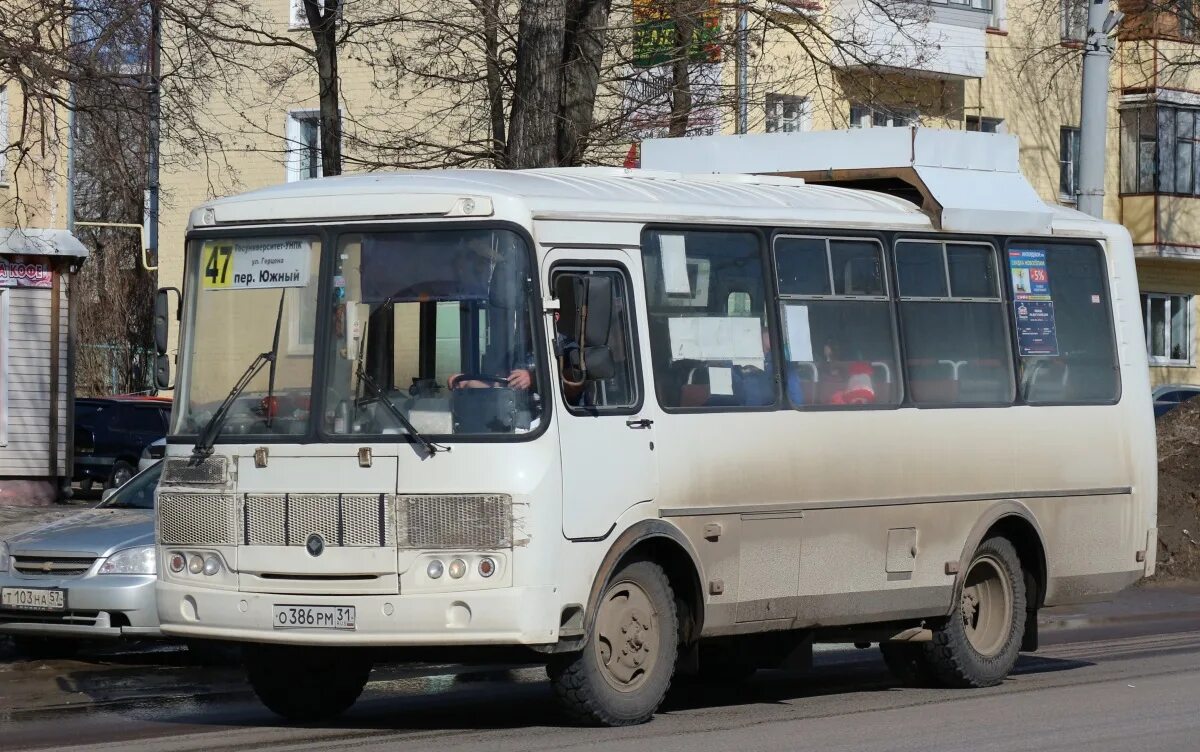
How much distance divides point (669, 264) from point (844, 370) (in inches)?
57.7

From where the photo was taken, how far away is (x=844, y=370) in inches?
437

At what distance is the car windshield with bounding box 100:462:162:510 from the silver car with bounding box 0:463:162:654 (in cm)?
106

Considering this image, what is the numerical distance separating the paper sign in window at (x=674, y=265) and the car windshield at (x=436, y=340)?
107 cm

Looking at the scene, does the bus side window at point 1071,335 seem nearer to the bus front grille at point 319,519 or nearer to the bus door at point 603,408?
the bus door at point 603,408

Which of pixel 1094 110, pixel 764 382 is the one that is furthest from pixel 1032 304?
pixel 1094 110

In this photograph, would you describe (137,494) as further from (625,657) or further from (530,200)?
(530,200)

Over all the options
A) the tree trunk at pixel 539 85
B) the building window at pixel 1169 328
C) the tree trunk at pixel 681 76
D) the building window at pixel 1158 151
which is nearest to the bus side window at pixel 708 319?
the tree trunk at pixel 539 85

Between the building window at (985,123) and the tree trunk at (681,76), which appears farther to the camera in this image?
the building window at (985,123)

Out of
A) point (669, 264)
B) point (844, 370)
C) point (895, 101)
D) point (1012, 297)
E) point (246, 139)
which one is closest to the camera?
point (669, 264)

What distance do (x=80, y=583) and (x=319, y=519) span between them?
426cm

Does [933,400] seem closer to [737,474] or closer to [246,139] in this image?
[737,474]

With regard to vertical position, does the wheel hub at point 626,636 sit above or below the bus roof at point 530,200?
below

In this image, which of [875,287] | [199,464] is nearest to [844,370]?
[875,287]

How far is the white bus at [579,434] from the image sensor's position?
913cm
